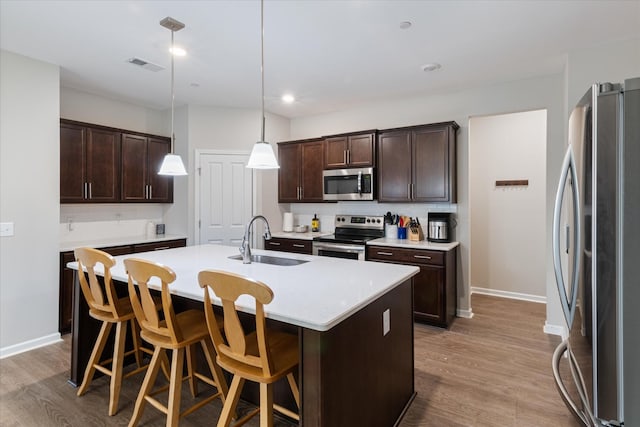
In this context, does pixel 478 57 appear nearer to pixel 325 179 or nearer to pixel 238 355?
pixel 325 179

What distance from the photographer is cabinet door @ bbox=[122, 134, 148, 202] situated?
442 cm

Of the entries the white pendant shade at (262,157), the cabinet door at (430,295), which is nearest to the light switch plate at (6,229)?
the white pendant shade at (262,157)

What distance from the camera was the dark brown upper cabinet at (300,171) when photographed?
16.4 feet

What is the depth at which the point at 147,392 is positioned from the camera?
2.09m

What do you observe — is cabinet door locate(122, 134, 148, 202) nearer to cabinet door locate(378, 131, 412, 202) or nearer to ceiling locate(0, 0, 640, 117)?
ceiling locate(0, 0, 640, 117)

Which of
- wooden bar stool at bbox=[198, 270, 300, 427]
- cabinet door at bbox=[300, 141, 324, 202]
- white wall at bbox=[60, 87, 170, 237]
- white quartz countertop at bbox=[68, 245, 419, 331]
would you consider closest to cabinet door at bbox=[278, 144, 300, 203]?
cabinet door at bbox=[300, 141, 324, 202]

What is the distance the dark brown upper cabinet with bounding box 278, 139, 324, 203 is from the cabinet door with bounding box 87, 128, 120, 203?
7.31ft

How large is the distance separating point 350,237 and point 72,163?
11.3 ft

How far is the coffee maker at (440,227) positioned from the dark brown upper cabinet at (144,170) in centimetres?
365

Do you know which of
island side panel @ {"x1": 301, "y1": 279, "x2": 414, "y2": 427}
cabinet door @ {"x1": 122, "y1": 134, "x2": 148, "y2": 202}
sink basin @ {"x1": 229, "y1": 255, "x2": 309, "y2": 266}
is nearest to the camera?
island side panel @ {"x1": 301, "y1": 279, "x2": 414, "y2": 427}

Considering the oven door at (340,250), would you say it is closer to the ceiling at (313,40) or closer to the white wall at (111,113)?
the ceiling at (313,40)

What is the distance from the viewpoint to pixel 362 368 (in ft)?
5.72

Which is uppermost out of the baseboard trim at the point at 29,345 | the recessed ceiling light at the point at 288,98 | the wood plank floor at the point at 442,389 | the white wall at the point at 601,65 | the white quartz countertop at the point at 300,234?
the recessed ceiling light at the point at 288,98

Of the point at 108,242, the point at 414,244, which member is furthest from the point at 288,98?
the point at 108,242
